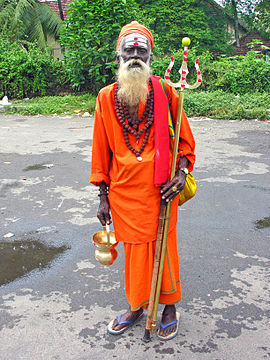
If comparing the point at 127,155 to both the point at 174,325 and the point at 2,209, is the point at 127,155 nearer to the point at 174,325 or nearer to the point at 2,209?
the point at 174,325

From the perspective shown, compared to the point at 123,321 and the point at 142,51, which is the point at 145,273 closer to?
the point at 123,321

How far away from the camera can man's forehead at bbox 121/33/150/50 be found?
2.63m

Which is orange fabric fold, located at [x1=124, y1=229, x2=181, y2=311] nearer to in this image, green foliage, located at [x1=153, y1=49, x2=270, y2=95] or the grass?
the grass

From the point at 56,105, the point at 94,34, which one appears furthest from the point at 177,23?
the point at 56,105

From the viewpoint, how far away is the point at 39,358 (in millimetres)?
2594

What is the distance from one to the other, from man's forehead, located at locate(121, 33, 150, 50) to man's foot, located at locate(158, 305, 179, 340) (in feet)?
6.13

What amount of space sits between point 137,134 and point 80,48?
491 inches

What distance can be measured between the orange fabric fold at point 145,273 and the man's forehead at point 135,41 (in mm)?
1312

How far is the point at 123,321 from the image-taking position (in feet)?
9.34

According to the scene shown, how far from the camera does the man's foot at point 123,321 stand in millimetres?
2826

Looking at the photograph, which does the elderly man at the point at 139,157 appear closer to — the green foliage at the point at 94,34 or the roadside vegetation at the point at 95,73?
the roadside vegetation at the point at 95,73

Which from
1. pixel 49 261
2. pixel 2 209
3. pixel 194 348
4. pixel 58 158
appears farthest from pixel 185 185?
pixel 58 158

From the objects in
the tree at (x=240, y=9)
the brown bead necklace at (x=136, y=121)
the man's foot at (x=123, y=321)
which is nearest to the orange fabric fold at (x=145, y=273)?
the man's foot at (x=123, y=321)

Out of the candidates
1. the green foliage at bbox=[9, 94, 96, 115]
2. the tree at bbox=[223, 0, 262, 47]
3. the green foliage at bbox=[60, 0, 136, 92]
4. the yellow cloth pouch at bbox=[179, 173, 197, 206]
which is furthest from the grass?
the tree at bbox=[223, 0, 262, 47]
